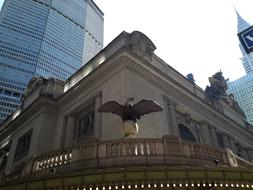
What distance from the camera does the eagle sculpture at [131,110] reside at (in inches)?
480

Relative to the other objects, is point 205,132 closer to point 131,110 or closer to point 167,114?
point 167,114

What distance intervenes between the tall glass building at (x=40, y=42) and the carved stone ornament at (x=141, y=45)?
70.5 meters

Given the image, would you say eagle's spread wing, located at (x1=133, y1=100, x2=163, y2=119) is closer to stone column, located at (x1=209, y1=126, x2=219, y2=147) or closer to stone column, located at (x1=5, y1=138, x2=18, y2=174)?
stone column, located at (x1=209, y1=126, x2=219, y2=147)

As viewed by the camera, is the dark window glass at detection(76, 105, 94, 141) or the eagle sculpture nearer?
the eagle sculpture

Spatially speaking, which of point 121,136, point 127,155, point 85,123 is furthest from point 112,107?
point 85,123

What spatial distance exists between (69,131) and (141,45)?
744cm

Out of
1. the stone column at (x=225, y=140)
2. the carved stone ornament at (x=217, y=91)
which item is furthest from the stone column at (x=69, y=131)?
the carved stone ornament at (x=217, y=91)

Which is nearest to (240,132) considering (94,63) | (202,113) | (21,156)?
(202,113)

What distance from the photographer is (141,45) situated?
1889 centimetres

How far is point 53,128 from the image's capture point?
2038 centimetres

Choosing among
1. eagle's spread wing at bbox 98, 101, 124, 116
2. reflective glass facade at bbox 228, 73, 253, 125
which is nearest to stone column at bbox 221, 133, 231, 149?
eagle's spread wing at bbox 98, 101, 124, 116

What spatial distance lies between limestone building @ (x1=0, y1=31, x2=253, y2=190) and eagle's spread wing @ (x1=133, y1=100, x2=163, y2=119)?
4.54 feet

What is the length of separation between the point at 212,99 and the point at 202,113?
12.9ft

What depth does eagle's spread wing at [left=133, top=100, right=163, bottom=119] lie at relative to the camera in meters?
12.8
